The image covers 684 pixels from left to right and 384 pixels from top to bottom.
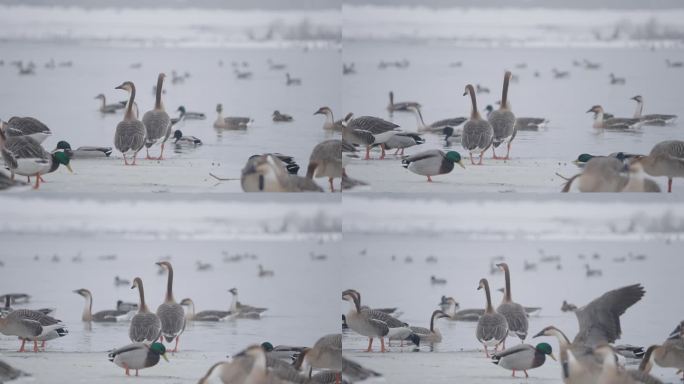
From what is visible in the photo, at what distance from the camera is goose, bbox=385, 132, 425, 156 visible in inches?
231

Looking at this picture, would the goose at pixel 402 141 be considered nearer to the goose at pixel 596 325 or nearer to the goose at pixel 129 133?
the goose at pixel 596 325

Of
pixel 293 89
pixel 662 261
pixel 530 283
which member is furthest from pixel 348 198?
pixel 662 261

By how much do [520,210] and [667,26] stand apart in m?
1.13

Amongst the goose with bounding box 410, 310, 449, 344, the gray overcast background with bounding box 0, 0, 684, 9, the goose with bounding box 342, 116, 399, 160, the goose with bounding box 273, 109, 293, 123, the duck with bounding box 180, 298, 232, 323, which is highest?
the gray overcast background with bounding box 0, 0, 684, 9

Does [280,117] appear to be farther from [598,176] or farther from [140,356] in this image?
[598,176]

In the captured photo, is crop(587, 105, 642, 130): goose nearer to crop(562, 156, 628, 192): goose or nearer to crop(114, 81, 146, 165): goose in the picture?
crop(562, 156, 628, 192): goose

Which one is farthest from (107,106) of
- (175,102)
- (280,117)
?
(280,117)

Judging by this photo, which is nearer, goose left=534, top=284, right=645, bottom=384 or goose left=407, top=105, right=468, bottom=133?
goose left=534, top=284, right=645, bottom=384

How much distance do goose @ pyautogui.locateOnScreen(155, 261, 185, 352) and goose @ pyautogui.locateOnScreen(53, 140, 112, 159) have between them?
610 millimetres

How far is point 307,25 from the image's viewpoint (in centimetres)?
583

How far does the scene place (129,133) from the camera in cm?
582

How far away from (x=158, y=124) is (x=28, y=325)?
3.75 ft

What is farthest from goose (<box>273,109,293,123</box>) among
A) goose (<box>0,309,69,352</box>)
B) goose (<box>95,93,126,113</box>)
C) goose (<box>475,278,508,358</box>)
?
goose (<box>0,309,69,352</box>)

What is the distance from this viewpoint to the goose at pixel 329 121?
5.84 metres
